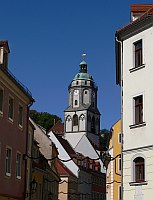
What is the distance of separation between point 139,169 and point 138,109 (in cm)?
318

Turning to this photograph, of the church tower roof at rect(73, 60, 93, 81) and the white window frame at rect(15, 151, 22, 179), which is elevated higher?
the church tower roof at rect(73, 60, 93, 81)

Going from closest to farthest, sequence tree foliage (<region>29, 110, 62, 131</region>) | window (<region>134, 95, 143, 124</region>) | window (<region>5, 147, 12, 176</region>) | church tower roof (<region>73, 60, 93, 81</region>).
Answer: window (<region>134, 95, 143, 124</region>)
window (<region>5, 147, 12, 176</region>)
tree foliage (<region>29, 110, 62, 131</region>)
church tower roof (<region>73, 60, 93, 81</region>)

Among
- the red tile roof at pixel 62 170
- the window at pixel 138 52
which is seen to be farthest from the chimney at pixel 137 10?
the red tile roof at pixel 62 170

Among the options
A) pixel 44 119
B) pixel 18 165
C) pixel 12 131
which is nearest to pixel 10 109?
pixel 12 131

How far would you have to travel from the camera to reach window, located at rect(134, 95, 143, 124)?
2691 centimetres

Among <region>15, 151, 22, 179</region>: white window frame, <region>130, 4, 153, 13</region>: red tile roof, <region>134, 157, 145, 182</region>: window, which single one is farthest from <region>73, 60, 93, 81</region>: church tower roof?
<region>134, 157, 145, 182</region>: window

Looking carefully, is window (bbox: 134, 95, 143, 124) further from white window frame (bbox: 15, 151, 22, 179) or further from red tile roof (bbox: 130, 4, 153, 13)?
white window frame (bbox: 15, 151, 22, 179)

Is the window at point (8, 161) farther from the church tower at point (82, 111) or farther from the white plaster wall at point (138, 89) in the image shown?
the church tower at point (82, 111)

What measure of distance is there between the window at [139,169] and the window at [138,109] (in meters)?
1.99

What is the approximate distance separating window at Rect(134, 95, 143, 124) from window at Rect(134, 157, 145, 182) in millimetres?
1991

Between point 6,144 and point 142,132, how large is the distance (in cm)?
899

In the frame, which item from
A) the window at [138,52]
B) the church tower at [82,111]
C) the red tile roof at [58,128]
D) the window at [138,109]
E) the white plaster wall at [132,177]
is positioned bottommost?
the white plaster wall at [132,177]

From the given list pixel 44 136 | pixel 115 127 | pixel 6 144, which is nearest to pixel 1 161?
pixel 6 144

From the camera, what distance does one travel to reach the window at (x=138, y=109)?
26.9 m
